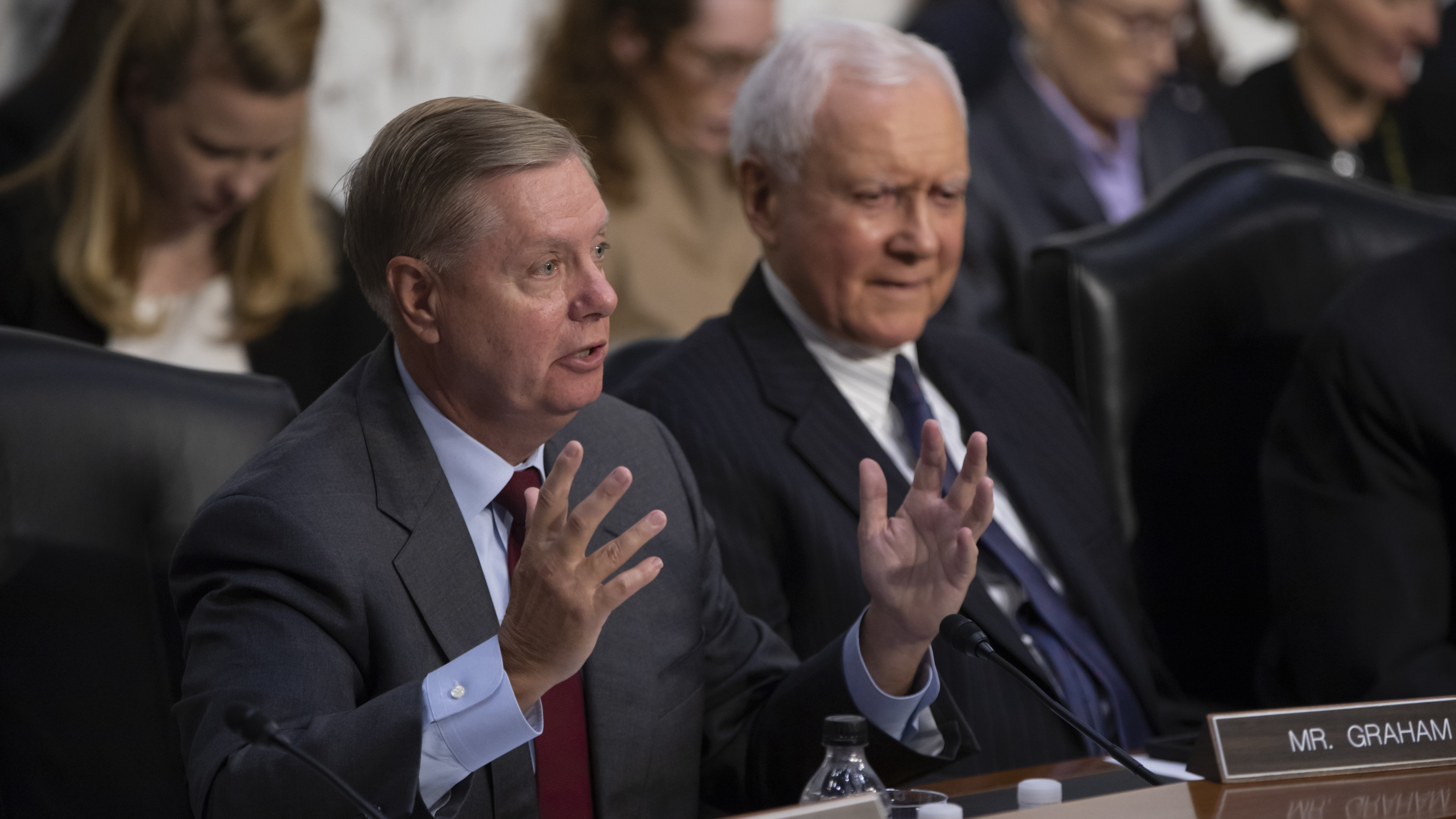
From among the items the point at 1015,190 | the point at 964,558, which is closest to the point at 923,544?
the point at 964,558

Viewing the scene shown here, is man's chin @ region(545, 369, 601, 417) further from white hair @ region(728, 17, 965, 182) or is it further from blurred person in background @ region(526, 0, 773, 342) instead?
blurred person in background @ region(526, 0, 773, 342)

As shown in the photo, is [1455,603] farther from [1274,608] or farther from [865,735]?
[865,735]

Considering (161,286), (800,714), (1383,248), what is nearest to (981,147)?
(1383,248)

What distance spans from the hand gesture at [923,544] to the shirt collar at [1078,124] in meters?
2.09

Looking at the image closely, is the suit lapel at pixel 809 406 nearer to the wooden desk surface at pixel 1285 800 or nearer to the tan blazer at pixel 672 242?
the wooden desk surface at pixel 1285 800

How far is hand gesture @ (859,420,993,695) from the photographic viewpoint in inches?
49.9

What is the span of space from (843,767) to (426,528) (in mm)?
402

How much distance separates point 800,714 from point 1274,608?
921mm

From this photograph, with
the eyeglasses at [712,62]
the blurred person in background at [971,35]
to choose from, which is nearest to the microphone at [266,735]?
the eyeglasses at [712,62]

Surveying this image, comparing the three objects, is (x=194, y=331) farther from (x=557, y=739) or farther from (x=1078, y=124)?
(x=1078, y=124)

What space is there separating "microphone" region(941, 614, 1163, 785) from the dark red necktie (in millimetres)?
336

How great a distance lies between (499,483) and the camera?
1.26 metres

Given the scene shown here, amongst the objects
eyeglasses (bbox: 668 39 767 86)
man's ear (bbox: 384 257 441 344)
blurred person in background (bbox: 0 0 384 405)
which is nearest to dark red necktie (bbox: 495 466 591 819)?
man's ear (bbox: 384 257 441 344)

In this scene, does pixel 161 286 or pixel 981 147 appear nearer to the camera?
pixel 161 286
